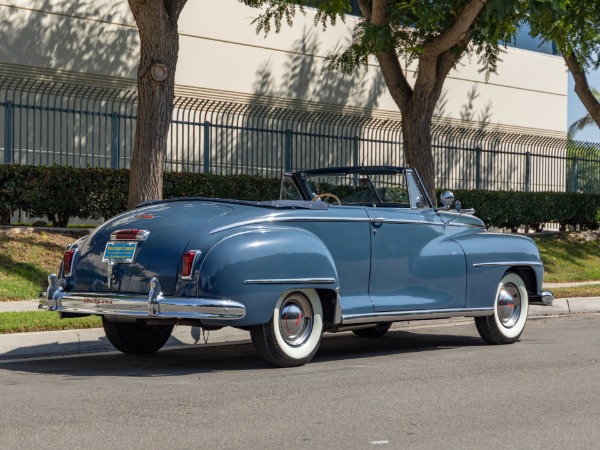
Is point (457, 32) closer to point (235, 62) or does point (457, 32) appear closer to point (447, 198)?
point (447, 198)

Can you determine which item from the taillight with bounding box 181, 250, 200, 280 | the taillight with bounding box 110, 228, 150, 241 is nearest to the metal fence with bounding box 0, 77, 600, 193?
the taillight with bounding box 110, 228, 150, 241

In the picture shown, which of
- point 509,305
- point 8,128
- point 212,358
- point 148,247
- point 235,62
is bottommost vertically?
point 212,358

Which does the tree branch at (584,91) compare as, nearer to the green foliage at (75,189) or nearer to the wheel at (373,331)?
the green foliage at (75,189)

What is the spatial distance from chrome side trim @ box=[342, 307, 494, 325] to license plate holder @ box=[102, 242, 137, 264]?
1886mm

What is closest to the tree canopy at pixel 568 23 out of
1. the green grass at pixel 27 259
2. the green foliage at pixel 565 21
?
the green foliage at pixel 565 21

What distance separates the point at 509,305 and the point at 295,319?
9.93 feet

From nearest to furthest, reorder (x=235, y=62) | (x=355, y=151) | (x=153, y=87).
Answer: (x=153, y=87)
(x=355, y=151)
(x=235, y=62)

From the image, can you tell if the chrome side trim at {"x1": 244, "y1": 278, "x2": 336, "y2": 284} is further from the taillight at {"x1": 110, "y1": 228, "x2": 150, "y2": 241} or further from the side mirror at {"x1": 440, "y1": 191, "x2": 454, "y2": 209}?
the side mirror at {"x1": 440, "y1": 191, "x2": 454, "y2": 209}

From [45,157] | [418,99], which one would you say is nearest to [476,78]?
A: [418,99]

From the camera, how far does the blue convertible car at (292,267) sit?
8.66m

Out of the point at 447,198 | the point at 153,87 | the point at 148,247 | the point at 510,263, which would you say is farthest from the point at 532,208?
the point at 148,247

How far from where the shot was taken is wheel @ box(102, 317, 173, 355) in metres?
10.1

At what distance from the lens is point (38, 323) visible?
11070 mm

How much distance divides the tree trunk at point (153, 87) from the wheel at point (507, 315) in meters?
6.09
